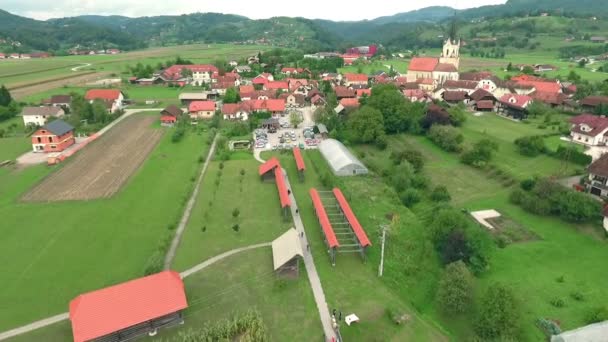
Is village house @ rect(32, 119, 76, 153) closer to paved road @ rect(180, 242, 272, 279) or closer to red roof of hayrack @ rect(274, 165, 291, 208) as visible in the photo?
red roof of hayrack @ rect(274, 165, 291, 208)

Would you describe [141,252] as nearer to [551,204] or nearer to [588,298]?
[588,298]

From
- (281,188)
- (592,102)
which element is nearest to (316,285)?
(281,188)

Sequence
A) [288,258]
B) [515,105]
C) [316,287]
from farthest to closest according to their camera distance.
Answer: [515,105], [288,258], [316,287]

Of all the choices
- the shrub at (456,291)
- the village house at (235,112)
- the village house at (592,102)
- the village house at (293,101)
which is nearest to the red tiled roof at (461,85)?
the village house at (592,102)

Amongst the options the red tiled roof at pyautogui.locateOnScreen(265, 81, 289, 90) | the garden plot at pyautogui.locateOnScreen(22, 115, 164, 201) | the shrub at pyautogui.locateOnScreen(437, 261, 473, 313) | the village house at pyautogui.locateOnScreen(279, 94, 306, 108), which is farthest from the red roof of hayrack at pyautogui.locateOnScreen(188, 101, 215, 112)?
the shrub at pyautogui.locateOnScreen(437, 261, 473, 313)

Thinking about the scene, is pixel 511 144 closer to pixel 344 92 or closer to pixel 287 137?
pixel 287 137

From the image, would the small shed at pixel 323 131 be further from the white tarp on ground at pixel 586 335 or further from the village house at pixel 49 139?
the white tarp on ground at pixel 586 335

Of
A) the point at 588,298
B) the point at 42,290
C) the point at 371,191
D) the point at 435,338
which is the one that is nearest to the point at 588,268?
the point at 588,298
